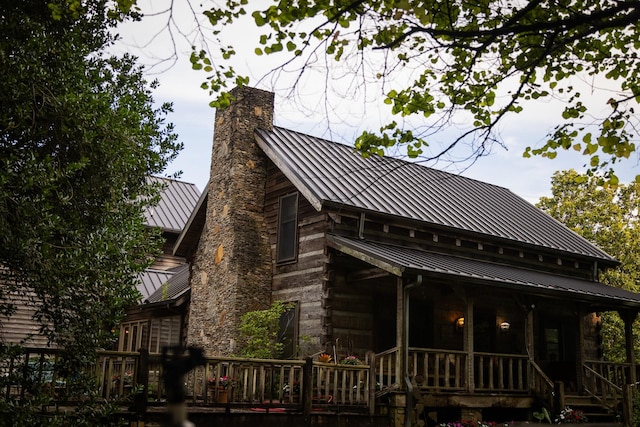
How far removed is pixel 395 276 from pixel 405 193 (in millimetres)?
3671

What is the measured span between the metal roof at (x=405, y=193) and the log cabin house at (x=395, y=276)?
0.22 feet

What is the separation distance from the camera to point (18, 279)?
30.7ft

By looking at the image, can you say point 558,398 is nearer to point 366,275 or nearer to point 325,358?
point 366,275

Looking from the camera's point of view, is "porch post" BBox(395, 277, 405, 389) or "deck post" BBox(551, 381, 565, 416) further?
"deck post" BBox(551, 381, 565, 416)

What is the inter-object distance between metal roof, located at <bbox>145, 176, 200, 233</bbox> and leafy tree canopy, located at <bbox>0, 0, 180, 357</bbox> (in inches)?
770

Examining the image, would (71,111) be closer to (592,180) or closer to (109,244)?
(109,244)

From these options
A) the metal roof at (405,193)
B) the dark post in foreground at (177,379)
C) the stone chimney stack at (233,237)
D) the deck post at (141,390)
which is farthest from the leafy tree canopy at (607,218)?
the dark post in foreground at (177,379)

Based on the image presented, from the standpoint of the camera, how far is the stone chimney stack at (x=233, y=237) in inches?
743

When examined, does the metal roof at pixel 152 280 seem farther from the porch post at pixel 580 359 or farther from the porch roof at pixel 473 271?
the porch post at pixel 580 359

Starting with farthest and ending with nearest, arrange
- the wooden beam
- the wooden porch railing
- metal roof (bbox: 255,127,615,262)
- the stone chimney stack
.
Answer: the stone chimney stack → metal roof (bbox: 255,127,615,262) → the wooden beam → the wooden porch railing

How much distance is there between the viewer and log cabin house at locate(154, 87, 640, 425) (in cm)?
1605

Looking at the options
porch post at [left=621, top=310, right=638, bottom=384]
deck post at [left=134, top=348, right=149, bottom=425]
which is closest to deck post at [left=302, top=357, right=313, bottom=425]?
deck post at [left=134, top=348, right=149, bottom=425]

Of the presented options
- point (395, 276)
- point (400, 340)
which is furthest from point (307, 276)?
point (400, 340)

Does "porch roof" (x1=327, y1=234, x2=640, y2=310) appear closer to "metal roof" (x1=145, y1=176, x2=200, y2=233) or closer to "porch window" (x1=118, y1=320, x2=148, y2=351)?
"porch window" (x1=118, y1=320, x2=148, y2=351)
